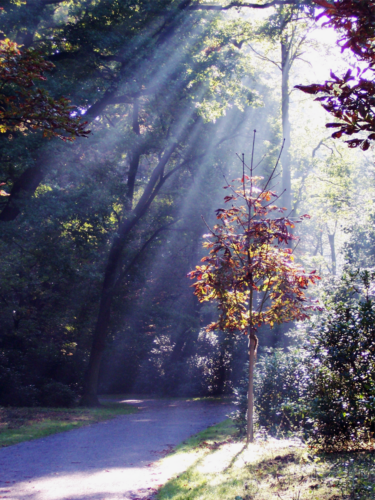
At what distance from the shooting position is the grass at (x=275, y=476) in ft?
15.0

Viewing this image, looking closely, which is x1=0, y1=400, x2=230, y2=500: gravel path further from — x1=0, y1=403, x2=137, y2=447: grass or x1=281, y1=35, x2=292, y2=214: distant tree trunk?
x1=281, y1=35, x2=292, y2=214: distant tree trunk

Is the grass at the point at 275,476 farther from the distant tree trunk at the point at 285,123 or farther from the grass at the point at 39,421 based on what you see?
the distant tree trunk at the point at 285,123

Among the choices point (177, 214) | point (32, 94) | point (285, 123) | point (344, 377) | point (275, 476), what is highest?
point (285, 123)

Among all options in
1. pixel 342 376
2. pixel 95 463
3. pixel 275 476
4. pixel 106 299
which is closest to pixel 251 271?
pixel 342 376

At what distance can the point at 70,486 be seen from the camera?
235 inches

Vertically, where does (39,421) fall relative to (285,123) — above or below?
below

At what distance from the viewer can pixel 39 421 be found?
12.5 m

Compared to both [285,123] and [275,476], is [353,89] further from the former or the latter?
[285,123]

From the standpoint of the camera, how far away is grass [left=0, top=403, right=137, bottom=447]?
1012cm

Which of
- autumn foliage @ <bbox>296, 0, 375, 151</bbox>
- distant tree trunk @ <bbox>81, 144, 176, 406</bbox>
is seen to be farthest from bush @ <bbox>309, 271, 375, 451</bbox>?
distant tree trunk @ <bbox>81, 144, 176, 406</bbox>

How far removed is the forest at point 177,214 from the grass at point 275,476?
0.57m

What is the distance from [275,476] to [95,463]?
3404mm

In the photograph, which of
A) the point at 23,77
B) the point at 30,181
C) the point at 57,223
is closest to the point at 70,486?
the point at 23,77

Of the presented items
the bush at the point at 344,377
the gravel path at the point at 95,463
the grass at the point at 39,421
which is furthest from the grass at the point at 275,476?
the grass at the point at 39,421
